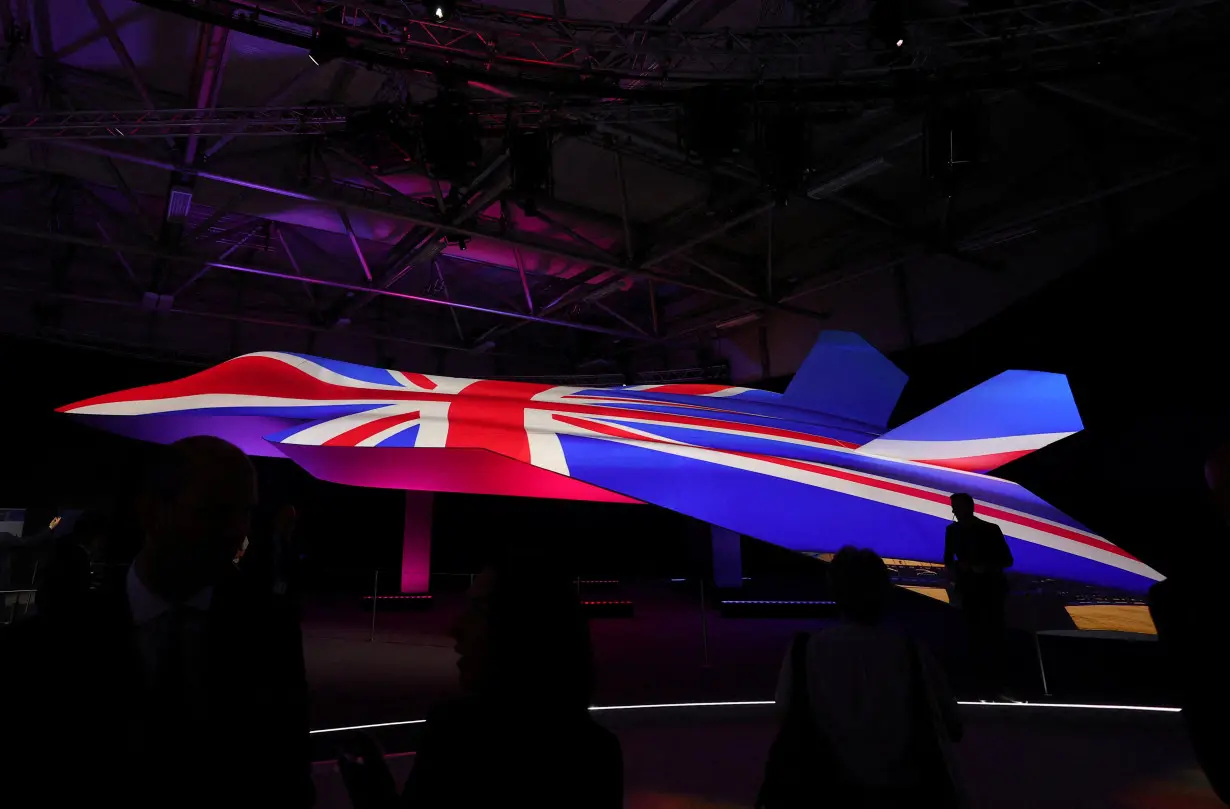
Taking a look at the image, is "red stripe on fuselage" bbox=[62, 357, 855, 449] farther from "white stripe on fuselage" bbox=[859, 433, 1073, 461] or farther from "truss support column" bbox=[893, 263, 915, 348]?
"truss support column" bbox=[893, 263, 915, 348]

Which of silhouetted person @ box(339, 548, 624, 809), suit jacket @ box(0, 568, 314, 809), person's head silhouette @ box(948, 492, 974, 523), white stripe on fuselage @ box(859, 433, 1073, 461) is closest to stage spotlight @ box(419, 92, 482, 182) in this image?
white stripe on fuselage @ box(859, 433, 1073, 461)

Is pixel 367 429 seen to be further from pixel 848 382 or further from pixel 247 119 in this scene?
pixel 247 119

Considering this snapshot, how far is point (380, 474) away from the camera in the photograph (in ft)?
11.6

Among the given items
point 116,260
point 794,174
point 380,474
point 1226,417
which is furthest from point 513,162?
point 116,260

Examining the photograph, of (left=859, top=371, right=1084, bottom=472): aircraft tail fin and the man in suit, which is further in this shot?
(left=859, top=371, right=1084, bottom=472): aircraft tail fin

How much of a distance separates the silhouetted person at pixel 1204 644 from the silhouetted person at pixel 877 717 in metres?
0.61

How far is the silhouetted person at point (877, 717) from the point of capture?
1.95 metres

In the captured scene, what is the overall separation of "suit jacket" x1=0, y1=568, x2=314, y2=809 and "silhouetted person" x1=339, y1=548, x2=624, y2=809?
201 mm

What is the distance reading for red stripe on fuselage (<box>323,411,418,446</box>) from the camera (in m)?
3.26

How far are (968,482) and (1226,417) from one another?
427 cm

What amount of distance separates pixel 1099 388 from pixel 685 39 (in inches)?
213

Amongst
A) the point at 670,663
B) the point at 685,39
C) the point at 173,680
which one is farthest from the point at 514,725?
the point at 685,39

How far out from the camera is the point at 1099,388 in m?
6.72

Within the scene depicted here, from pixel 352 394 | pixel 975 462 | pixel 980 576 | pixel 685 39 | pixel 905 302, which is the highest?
pixel 685 39
